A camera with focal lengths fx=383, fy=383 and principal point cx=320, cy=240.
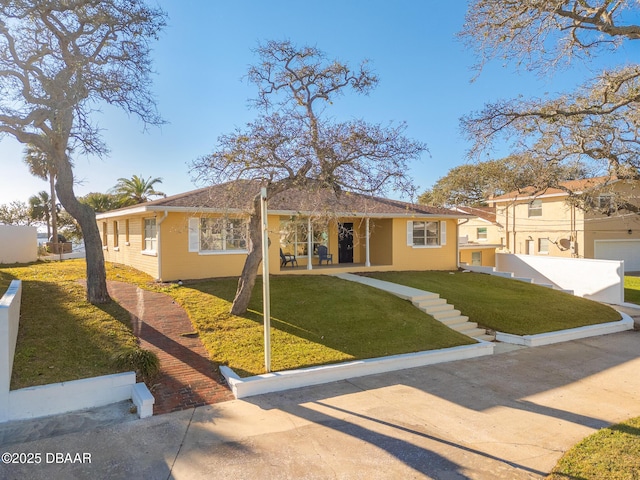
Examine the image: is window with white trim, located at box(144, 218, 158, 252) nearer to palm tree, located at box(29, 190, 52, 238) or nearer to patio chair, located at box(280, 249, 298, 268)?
patio chair, located at box(280, 249, 298, 268)

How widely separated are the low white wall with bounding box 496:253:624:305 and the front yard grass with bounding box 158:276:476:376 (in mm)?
11133

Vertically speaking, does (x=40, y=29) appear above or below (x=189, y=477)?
above

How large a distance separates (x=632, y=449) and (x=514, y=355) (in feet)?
16.2

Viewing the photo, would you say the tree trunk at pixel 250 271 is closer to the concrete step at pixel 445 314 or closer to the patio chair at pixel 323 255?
the concrete step at pixel 445 314

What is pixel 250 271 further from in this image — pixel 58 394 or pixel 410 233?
pixel 410 233

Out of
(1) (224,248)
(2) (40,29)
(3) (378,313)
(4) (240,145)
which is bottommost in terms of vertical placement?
(3) (378,313)

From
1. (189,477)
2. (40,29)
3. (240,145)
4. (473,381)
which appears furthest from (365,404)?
(40,29)

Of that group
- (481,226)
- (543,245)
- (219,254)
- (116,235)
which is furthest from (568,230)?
(116,235)

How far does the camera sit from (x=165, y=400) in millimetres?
6281

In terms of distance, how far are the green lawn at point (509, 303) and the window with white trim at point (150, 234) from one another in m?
9.03

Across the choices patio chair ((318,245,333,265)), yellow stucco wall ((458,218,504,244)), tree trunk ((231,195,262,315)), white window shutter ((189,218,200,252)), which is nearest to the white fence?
tree trunk ((231,195,262,315))

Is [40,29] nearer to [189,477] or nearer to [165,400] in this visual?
[165,400]

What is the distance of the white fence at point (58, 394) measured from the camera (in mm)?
5715

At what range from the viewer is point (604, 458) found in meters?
4.49
